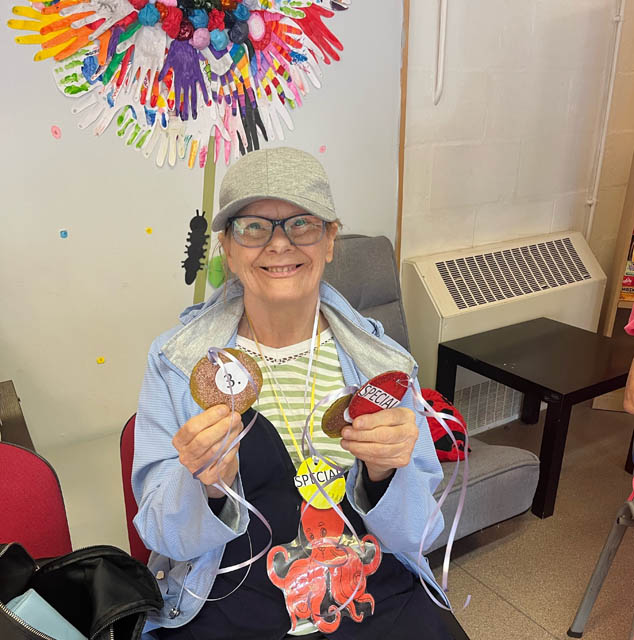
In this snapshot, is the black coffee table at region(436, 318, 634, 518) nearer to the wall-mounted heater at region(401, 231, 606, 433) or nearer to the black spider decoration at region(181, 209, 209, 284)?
the wall-mounted heater at region(401, 231, 606, 433)

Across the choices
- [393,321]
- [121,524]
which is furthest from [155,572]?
[393,321]

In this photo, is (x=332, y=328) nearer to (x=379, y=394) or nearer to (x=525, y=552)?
(x=379, y=394)

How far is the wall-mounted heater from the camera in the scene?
8.02 feet

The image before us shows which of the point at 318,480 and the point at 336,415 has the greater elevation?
the point at 336,415

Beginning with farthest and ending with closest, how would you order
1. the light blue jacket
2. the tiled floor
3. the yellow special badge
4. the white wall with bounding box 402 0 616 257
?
1. the white wall with bounding box 402 0 616 257
2. the tiled floor
3. the yellow special badge
4. the light blue jacket

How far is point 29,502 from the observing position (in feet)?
3.40

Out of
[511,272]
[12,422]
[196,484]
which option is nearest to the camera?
[196,484]

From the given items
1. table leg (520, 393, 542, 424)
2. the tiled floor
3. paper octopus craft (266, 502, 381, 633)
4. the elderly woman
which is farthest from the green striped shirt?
table leg (520, 393, 542, 424)

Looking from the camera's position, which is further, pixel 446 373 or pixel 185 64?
pixel 446 373

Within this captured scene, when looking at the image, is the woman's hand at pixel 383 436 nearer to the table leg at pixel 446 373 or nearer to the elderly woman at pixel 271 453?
the elderly woman at pixel 271 453

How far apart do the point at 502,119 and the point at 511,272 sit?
67 centimetres

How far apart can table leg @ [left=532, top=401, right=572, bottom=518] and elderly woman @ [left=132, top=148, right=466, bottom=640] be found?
1.08 m

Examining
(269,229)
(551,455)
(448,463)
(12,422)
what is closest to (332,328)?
(269,229)

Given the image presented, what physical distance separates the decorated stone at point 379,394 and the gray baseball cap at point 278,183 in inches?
13.4
